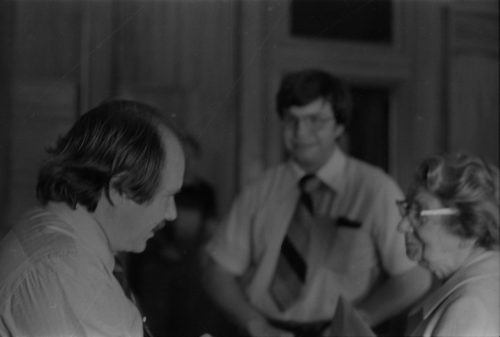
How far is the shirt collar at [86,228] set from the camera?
145 cm

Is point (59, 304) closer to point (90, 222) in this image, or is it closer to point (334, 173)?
point (90, 222)

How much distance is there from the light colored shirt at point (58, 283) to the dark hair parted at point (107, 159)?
0.05 metres

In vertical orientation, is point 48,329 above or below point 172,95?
below

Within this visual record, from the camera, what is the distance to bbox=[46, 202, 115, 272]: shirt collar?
145cm

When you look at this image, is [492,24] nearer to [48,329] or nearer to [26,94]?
[26,94]

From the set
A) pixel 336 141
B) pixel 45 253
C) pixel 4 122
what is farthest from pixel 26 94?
pixel 336 141

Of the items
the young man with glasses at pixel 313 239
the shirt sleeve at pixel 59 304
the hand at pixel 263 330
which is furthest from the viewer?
the young man with glasses at pixel 313 239

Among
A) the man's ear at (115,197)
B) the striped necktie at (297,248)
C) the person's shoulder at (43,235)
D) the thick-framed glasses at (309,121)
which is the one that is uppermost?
the thick-framed glasses at (309,121)

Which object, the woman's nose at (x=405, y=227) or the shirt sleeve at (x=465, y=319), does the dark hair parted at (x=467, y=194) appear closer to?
the woman's nose at (x=405, y=227)

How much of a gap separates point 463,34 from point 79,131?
2.87m

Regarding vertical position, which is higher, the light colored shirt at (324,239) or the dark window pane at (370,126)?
the dark window pane at (370,126)

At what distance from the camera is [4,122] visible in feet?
5.21

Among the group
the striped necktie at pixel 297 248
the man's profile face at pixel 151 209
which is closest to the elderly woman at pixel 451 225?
the striped necktie at pixel 297 248

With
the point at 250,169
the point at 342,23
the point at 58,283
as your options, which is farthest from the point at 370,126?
the point at 58,283
